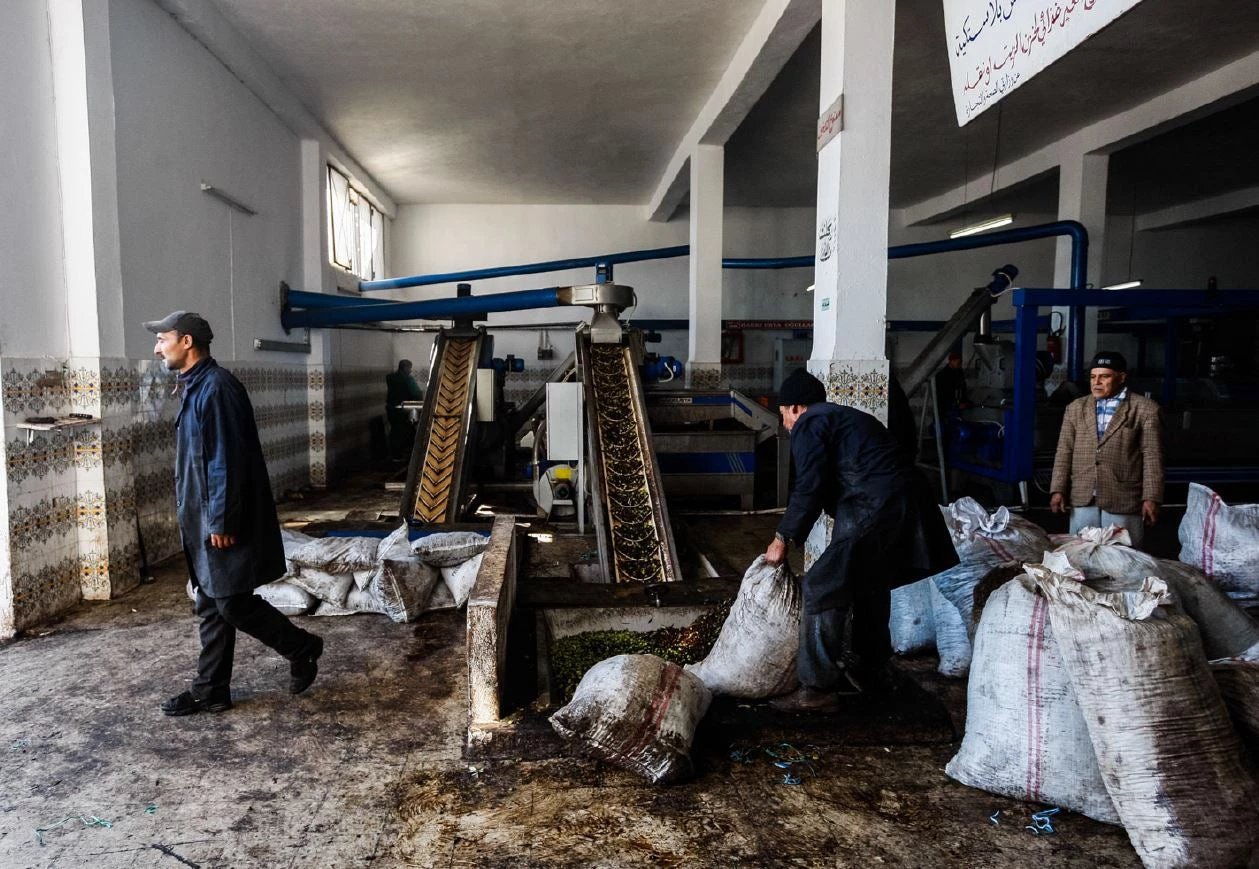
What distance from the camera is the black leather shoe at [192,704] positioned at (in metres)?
3.21

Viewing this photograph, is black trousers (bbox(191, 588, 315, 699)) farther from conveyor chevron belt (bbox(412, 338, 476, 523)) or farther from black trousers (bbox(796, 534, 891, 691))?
conveyor chevron belt (bbox(412, 338, 476, 523))

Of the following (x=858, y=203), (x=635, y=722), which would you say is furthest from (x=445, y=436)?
(x=635, y=722)

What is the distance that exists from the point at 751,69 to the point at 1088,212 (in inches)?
193

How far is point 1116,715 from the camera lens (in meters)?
2.26

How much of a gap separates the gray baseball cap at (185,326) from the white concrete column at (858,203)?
3.30 m

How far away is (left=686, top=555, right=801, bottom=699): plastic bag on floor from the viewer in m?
3.21

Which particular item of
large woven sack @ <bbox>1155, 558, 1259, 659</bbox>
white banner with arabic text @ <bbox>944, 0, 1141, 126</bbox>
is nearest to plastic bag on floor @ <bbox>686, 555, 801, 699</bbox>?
large woven sack @ <bbox>1155, 558, 1259, 659</bbox>

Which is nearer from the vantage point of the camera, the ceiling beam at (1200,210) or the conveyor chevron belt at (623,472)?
the conveyor chevron belt at (623,472)

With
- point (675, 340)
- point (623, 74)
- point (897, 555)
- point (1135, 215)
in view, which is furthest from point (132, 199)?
point (1135, 215)

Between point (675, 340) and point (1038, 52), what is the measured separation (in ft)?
36.3

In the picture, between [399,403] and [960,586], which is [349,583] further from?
[399,403]

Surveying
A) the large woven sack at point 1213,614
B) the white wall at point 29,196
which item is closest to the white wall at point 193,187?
the white wall at point 29,196

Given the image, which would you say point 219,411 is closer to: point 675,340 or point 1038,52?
A: point 1038,52

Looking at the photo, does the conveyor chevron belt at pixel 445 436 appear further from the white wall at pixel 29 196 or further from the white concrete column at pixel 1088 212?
the white concrete column at pixel 1088 212
